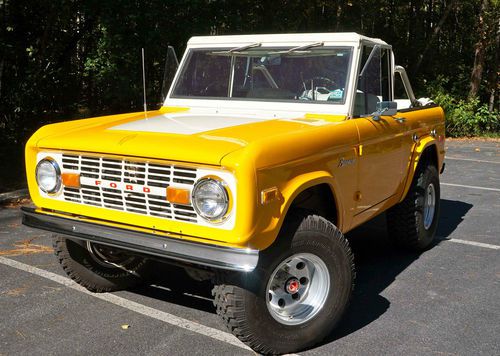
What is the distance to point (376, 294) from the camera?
4355 mm

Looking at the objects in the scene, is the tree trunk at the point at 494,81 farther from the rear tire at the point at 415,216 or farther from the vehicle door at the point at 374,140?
the vehicle door at the point at 374,140

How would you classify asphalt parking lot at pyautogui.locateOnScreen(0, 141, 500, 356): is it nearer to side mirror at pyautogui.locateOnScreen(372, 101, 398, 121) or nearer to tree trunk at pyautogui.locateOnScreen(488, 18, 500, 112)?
side mirror at pyautogui.locateOnScreen(372, 101, 398, 121)

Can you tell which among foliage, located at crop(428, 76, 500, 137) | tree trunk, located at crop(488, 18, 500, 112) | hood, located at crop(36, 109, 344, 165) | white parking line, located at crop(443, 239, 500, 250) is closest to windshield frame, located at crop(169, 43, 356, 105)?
hood, located at crop(36, 109, 344, 165)

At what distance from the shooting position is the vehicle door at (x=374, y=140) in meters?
4.17

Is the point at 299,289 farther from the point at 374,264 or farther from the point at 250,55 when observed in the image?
the point at 250,55

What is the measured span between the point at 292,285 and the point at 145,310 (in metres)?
1.16

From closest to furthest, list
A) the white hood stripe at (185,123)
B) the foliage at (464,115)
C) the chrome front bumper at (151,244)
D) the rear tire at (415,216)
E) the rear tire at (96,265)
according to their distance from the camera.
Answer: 1. the chrome front bumper at (151,244)
2. the white hood stripe at (185,123)
3. the rear tire at (96,265)
4. the rear tire at (415,216)
5. the foliage at (464,115)

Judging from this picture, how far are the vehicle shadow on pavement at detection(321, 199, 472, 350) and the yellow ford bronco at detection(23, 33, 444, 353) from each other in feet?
1.40

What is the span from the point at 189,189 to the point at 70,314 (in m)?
1.47

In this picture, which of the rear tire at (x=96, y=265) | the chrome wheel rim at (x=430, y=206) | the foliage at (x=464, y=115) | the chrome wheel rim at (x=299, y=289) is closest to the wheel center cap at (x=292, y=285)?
the chrome wheel rim at (x=299, y=289)

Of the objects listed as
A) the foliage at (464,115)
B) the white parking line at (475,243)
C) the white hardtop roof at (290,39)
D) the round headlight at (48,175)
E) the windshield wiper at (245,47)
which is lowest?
the foliage at (464,115)

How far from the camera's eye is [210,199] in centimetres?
308

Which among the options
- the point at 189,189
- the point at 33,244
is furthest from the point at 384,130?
the point at 33,244

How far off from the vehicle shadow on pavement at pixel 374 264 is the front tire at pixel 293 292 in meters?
0.25
